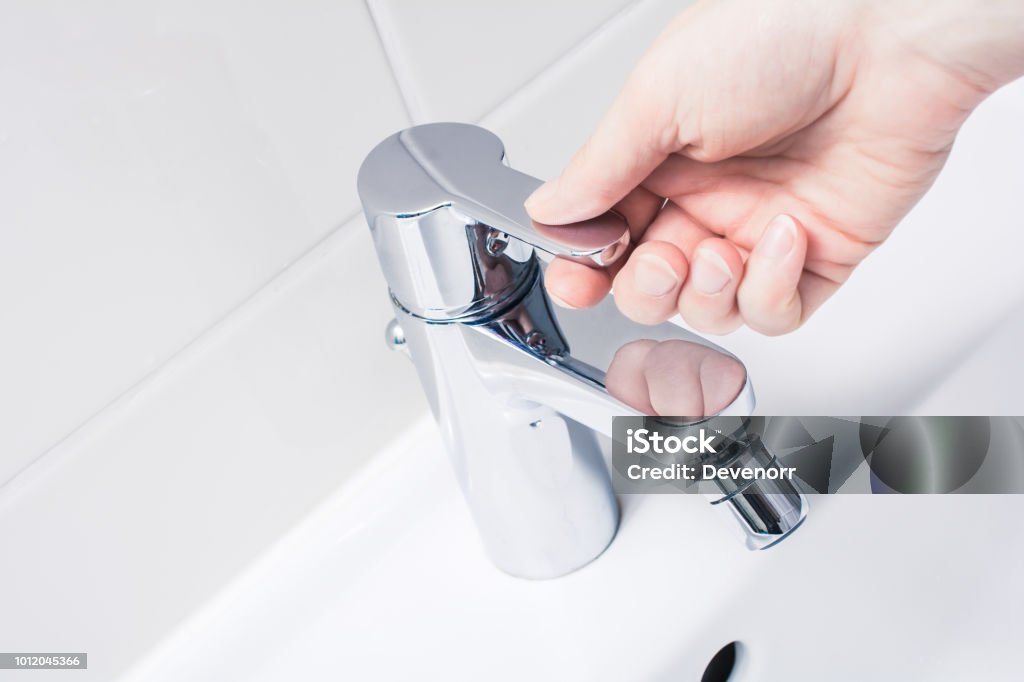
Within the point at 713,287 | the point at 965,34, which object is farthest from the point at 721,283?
the point at 965,34

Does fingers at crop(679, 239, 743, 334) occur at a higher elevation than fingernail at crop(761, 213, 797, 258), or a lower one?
lower

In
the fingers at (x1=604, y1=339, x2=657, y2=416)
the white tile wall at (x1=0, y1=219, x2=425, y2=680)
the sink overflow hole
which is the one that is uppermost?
the fingers at (x1=604, y1=339, x2=657, y2=416)

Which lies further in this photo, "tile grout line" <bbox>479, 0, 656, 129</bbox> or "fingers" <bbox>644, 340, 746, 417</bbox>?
"tile grout line" <bbox>479, 0, 656, 129</bbox>

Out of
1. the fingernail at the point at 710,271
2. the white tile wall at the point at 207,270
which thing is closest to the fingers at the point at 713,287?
the fingernail at the point at 710,271

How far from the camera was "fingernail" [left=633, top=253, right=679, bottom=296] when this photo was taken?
0.28 meters

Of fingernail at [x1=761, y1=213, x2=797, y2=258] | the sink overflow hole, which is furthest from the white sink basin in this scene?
fingernail at [x1=761, y1=213, x2=797, y2=258]

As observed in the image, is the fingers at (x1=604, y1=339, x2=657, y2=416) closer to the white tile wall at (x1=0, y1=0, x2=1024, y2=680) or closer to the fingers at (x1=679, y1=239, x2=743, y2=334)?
the fingers at (x1=679, y1=239, x2=743, y2=334)

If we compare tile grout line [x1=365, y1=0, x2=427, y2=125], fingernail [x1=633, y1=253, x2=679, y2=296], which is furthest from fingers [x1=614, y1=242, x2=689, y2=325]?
tile grout line [x1=365, y1=0, x2=427, y2=125]

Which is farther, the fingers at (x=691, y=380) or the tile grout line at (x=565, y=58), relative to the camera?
the tile grout line at (x=565, y=58)

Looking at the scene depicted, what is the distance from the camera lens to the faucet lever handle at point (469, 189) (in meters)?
0.25

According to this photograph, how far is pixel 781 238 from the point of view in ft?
0.90

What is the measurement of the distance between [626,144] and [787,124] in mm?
61

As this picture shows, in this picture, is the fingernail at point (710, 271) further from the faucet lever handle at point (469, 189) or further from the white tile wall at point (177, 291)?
the white tile wall at point (177, 291)

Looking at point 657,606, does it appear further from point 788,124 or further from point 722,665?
point 788,124
